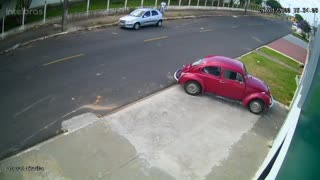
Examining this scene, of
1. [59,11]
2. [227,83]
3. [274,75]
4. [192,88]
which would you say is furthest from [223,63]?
[59,11]

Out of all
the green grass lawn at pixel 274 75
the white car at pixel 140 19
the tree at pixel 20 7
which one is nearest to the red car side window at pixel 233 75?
the green grass lawn at pixel 274 75

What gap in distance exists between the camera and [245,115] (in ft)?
52.9

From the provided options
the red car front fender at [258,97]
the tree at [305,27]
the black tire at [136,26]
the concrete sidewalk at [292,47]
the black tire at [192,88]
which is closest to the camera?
the red car front fender at [258,97]

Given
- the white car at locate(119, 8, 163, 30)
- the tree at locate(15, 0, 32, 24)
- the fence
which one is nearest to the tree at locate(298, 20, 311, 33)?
the fence

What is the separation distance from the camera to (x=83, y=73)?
55.7 ft

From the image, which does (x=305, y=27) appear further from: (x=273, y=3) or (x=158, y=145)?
(x=158, y=145)

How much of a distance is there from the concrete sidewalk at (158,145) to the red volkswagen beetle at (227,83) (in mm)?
515

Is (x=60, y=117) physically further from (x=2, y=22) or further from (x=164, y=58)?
(x=2, y=22)

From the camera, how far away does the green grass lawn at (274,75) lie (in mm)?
19266

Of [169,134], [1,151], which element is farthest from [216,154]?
[1,151]

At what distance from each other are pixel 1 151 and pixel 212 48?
17294 millimetres

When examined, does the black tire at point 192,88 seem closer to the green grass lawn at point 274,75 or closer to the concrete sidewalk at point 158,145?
the concrete sidewalk at point 158,145

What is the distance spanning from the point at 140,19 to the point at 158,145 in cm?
1569

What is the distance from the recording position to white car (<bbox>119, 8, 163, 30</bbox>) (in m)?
26.0
